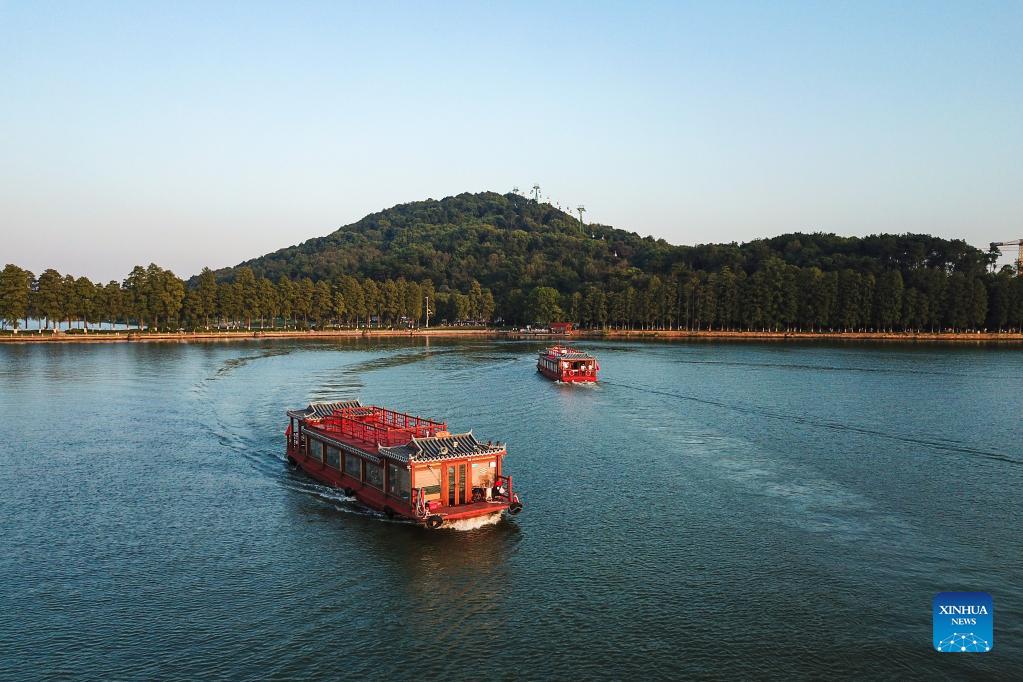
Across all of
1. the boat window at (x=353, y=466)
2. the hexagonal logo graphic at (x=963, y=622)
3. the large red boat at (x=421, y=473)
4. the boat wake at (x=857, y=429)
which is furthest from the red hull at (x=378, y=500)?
the boat wake at (x=857, y=429)

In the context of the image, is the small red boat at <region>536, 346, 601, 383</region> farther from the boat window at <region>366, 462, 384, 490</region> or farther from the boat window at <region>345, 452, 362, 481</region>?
the boat window at <region>366, 462, 384, 490</region>

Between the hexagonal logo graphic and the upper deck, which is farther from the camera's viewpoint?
the upper deck

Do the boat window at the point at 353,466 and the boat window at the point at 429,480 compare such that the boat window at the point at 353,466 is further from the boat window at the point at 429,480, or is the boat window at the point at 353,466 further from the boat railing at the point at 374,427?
the boat window at the point at 429,480

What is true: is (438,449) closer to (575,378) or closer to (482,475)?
(482,475)

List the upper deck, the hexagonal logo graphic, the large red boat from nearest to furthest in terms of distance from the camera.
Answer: the hexagonal logo graphic < the large red boat < the upper deck

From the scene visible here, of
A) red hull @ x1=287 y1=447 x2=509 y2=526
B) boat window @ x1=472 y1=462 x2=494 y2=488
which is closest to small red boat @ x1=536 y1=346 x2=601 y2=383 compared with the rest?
red hull @ x1=287 y1=447 x2=509 y2=526

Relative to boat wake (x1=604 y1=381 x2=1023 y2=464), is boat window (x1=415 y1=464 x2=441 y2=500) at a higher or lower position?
higher

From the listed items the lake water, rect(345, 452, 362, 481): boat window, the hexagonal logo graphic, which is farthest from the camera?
rect(345, 452, 362, 481): boat window

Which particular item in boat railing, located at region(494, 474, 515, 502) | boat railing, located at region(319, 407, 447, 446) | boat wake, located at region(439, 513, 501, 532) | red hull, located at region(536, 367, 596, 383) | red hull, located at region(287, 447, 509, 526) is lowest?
boat wake, located at region(439, 513, 501, 532)
